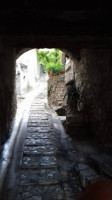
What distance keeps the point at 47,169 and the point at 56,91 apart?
26.8 feet

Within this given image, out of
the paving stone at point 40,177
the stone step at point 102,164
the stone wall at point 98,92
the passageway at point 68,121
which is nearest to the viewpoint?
the passageway at point 68,121

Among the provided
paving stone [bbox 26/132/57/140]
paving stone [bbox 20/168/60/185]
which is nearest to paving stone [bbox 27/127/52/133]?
paving stone [bbox 26/132/57/140]

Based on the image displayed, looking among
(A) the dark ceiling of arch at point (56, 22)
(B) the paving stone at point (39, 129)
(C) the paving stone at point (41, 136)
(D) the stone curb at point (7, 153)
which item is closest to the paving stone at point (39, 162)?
(D) the stone curb at point (7, 153)

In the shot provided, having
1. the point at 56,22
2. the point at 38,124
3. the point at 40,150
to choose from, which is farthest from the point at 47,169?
the point at 38,124

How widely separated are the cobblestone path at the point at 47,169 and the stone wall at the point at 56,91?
5.62 meters

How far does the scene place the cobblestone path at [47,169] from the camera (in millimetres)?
2926

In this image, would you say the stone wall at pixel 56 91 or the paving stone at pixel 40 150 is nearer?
the paving stone at pixel 40 150

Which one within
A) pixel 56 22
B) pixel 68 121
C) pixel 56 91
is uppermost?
pixel 56 22

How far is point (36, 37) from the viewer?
2666 mm

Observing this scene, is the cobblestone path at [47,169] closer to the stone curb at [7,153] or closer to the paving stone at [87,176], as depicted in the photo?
the paving stone at [87,176]

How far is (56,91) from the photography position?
1165 cm

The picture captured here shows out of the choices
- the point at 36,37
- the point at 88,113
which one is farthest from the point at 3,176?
the point at 88,113

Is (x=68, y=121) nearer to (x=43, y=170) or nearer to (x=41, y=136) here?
(x=41, y=136)

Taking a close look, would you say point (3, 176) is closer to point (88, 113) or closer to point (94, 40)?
point (94, 40)
